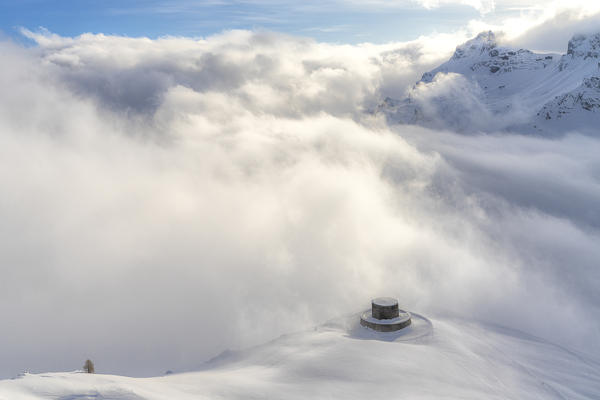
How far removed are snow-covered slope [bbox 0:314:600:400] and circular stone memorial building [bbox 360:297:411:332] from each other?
0.87 m

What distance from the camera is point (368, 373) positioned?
36.7 meters

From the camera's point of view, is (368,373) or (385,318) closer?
(368,373)

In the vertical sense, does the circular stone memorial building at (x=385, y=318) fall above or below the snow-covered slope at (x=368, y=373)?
above

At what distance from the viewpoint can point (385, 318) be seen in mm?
51344

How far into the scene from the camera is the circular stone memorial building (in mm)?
50531

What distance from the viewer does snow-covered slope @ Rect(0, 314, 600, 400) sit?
2462 centimetres

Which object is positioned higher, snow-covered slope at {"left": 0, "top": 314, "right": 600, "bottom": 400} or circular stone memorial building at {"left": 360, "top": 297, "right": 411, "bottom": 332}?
circular stone memorial building at {"left": 360, "top": 297, "right": 411, "bottom": 332}

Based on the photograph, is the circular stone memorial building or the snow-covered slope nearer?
the snow-covered slope

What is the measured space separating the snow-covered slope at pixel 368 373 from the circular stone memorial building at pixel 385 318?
87 centimetres

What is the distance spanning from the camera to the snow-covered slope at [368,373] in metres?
24.6

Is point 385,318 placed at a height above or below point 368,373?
above

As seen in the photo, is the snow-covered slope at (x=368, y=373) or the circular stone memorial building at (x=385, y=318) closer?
the snow-covered slope at (x=368, y=373)

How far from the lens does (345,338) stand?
4656 centimetres

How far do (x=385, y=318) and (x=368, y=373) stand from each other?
15.2 metres
